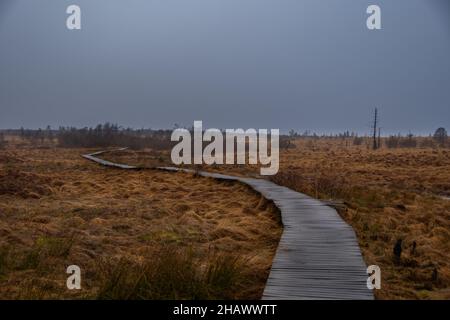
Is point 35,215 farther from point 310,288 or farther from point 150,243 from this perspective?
point 310,288

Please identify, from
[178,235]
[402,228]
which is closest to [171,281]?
[178,235]

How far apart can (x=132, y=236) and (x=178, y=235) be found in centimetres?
104

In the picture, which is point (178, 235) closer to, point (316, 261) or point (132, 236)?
point (132, 236)

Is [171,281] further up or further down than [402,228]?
further up

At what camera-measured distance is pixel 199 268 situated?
21.6ft

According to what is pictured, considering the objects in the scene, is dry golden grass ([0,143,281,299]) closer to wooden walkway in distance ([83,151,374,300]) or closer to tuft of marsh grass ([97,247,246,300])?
tuft of marsh grass ([97,247,246,300])

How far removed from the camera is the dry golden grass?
5.87 metres

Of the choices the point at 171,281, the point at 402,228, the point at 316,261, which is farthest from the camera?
the point at 402,228

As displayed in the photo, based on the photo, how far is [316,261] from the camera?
648 centimetres

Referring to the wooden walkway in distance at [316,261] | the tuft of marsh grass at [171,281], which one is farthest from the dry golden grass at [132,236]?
the wooden walkway in distance at [316,261]

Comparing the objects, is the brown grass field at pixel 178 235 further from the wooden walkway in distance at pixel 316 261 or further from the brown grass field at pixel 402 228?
the wooden walkway in distance at pixel 316 261

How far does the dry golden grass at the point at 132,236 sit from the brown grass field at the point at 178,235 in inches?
0.9
